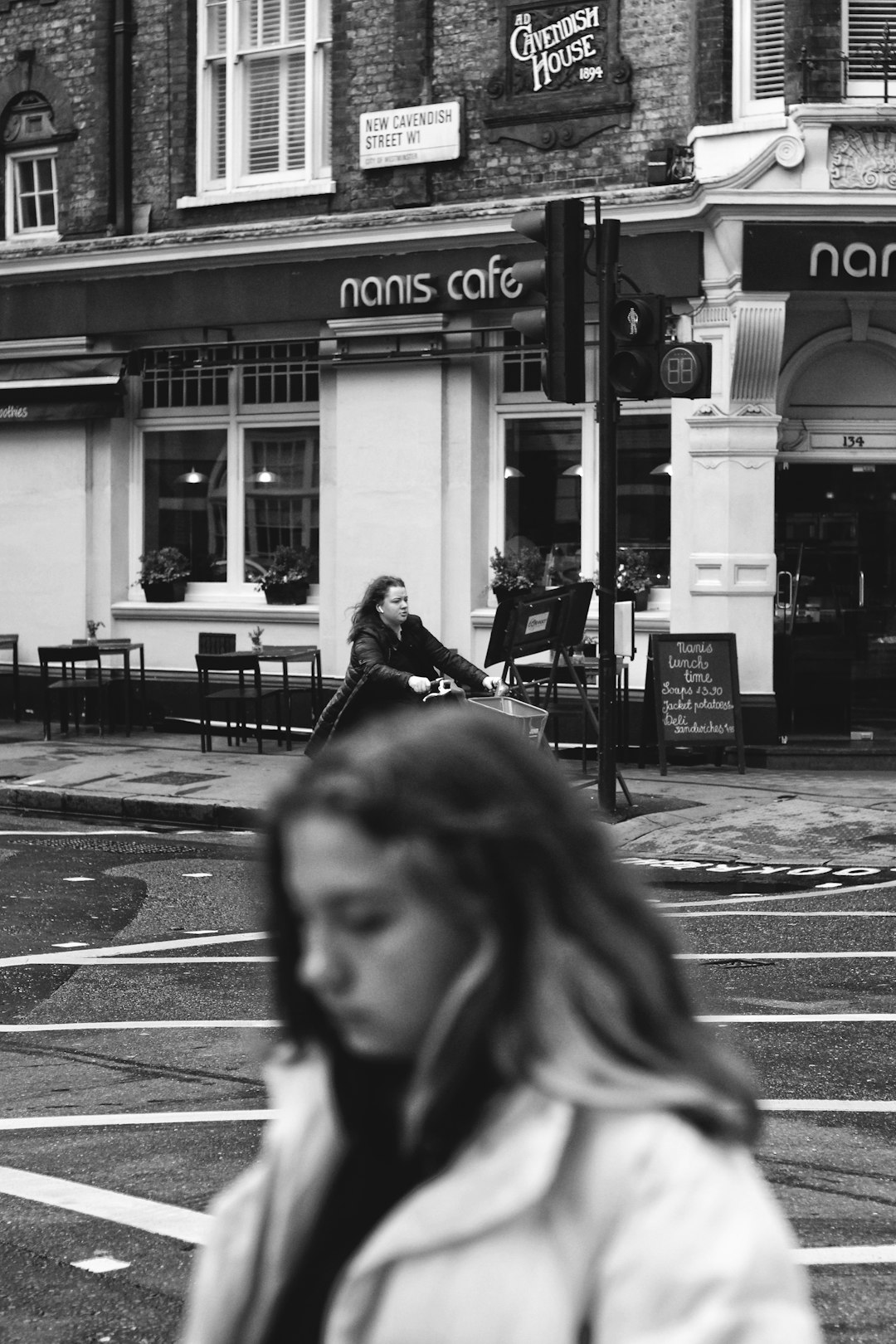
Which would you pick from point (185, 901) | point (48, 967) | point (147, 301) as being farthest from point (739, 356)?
A: point (48, 967)

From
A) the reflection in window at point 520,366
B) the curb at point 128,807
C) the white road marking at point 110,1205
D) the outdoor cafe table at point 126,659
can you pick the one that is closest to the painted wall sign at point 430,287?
the reflection in window at point 520,366

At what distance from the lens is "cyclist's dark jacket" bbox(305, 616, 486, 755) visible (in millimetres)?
12117

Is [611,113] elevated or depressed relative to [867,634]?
elevated

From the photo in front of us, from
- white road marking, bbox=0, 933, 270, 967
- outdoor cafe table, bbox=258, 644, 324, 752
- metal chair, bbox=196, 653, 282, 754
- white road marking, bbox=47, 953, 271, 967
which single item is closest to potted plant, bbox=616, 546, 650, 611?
outdoor cafe table, bbox=258, 644, 324, 752

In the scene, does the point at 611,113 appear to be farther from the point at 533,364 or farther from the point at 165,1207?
the point at 165,1207

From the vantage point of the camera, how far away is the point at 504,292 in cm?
1698

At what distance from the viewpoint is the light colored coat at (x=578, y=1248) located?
4.76ft

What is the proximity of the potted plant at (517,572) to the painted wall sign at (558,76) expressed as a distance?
12.2 ft

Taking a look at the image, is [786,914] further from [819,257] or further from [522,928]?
[522,928]

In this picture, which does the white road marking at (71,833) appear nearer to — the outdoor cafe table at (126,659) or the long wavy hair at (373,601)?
the long wavy hair at (373,601)

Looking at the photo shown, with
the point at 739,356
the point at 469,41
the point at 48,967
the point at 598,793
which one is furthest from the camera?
the point at 469,41

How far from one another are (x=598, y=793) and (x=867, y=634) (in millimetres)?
4741

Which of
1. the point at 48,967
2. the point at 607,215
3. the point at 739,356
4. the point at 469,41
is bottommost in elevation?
the point at 48,967

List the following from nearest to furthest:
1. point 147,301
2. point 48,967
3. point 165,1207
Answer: point 165,1207 < point 48,967 < point 147,301
